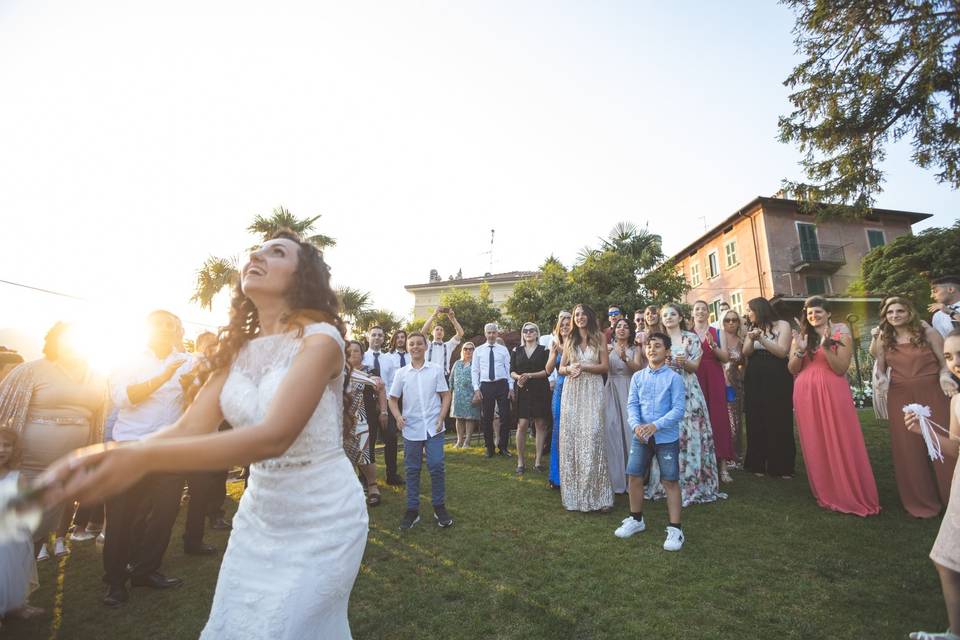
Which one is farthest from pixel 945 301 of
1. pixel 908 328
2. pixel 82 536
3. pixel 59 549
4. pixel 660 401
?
pixel 82 536

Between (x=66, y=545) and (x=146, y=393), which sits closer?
(x=146, y=393)

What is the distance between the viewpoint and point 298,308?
1.95 meters

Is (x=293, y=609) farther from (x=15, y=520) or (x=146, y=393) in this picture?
(x=146, y=393)

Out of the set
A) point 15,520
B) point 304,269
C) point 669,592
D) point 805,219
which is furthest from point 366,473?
point 805,219

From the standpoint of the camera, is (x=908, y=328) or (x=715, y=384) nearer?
(x=908, y=328)

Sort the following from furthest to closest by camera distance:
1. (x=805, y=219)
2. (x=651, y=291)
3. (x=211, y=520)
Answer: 1. (x=805, y=219)
2. (x=651, y=291)
3. (x=211, y=520)

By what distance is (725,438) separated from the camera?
6695mm

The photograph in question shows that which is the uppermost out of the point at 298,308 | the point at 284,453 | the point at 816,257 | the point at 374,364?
the point at 816,257

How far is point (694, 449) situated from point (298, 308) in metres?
5.54

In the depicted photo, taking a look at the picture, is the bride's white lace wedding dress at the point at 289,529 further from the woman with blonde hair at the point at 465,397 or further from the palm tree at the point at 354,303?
the palm tree at the point at 354,303

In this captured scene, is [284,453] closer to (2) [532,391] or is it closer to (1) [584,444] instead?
(1) [584,444]

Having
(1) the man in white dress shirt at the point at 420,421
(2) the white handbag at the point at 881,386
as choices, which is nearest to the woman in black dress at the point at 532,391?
(1) the man in white dress shirt at the point at 420,421

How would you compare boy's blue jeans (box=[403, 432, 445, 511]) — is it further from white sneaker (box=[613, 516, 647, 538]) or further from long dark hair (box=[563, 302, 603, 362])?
long dark hair (box=[563, 302, 603, 362])

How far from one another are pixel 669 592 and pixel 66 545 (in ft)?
21.2
